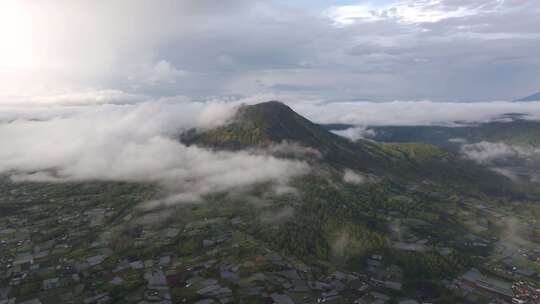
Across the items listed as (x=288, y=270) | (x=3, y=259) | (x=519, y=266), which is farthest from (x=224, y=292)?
(x=519, y=266)

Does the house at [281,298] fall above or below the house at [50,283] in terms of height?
below

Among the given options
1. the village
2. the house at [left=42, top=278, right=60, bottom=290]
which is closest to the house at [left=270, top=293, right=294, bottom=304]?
the village

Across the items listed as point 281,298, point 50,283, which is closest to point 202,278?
point 281,298

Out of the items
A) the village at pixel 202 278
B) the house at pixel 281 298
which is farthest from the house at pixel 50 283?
the house at pixel 281 298

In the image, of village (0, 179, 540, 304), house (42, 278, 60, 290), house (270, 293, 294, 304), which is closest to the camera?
house (270, 293, 294, 304)

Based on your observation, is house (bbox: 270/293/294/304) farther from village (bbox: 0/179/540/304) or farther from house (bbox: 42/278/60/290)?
house (bbox: 42/278/60/290)

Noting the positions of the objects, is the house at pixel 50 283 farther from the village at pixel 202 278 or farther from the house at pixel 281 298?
the house at pixel 281 298

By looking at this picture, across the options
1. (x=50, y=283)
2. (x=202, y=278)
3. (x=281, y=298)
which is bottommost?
(x=281, y=298)

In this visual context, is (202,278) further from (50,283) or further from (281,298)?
(50,283)

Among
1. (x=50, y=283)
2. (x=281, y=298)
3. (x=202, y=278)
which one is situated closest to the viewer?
(x=281, y=298)

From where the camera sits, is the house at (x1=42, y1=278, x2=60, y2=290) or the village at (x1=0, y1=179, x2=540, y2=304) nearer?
the village at (x1=0, y1=179, x2=540, y2=304)

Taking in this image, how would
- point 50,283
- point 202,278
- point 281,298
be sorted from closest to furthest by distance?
point 281,298, point 50,283, point 202,278

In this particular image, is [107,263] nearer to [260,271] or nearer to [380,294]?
[260,271]
